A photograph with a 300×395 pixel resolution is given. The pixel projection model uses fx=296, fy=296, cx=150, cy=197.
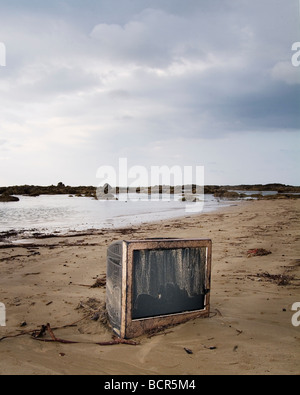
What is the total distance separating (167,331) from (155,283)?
0.54 metres

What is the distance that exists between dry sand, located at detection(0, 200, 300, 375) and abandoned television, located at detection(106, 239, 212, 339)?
0.16 metres

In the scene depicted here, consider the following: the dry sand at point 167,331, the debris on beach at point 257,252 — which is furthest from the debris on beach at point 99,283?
the debris on beach at point 257,252

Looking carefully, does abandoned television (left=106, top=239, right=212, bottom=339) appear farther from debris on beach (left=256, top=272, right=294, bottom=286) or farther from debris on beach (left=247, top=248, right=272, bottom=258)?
debris on beach (left=247, top=248, right=272, bottom=258)

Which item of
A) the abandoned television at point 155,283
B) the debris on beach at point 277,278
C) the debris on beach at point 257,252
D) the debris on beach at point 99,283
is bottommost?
the debris on beach at point 99,283

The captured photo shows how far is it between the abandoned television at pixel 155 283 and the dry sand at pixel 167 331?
158 mm

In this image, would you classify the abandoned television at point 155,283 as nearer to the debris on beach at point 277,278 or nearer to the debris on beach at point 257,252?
the debris on beach at point 277,278

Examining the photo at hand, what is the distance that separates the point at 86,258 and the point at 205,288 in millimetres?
4290

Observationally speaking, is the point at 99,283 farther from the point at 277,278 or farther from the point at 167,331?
the point at 277,278

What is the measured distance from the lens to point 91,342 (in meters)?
3.11

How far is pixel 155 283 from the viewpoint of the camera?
124 inches

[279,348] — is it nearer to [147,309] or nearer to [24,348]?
[147,309]

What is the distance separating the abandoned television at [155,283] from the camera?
295 centimetres

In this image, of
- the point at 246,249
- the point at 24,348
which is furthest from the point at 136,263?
the point at 246,249

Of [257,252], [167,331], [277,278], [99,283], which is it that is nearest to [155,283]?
[167,331]
